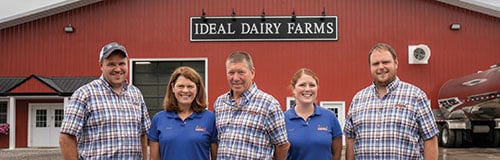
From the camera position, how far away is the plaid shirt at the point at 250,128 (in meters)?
4.04

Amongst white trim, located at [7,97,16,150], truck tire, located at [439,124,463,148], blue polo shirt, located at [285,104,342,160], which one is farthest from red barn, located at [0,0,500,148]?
blue polo shirt, located at [285,104,342,160]

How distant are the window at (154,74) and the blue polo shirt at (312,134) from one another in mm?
14411

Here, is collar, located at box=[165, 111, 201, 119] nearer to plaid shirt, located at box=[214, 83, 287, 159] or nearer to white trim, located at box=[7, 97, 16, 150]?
plaid shirt, located at box=[214, 83, 287, 159]

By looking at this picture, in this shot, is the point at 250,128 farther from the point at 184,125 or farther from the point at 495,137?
the point at 495,137

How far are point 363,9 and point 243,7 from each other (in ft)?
13.5

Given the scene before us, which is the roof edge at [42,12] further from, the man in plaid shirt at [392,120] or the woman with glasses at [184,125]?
the man in plaid shirt at [392,120]

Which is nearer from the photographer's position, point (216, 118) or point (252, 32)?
point (216, 118)

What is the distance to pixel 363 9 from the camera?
61.7ft

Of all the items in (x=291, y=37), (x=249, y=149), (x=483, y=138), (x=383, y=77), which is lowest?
(x=483, y=138)

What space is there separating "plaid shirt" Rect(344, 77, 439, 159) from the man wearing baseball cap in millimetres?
1722

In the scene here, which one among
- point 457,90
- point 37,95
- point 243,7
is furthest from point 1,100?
point 457,90

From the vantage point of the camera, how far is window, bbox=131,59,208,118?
18.7 meters

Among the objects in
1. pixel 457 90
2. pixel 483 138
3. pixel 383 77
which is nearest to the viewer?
pixel 383 77

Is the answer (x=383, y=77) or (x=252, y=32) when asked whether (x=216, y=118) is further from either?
(x=252, y=32)
